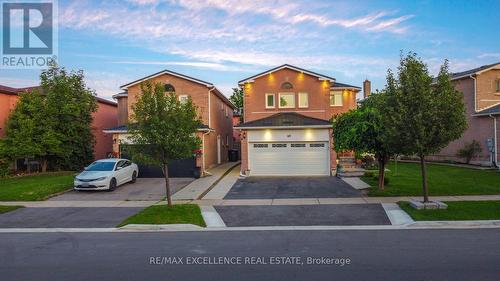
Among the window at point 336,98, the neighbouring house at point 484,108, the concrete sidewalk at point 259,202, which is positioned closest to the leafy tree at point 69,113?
the concrete sidewalk at point 259,202

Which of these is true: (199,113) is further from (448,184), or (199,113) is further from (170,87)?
(448,184)

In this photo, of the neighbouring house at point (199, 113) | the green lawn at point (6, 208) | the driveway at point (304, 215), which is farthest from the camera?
the neighbouring house at point (199, 113)

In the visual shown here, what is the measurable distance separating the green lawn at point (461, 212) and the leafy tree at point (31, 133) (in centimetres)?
2247

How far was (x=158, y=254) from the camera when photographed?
8711mm

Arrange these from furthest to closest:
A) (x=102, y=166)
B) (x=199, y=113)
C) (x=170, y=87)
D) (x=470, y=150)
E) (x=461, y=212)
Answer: (x=470, y=150) → (x=170, y=87) → (x=199, y=113) → (x=102, y=166) → (x=461, y=212)

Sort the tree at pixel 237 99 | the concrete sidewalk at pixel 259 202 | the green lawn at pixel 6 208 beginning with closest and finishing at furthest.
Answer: the green lawn at pixel 6 208 → the concrete sidewalk at pixel 259 202 → the tree at pixel 237 99

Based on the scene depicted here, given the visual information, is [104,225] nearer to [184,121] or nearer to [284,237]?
[184,121]

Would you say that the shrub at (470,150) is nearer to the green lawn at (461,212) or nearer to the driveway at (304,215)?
the green lawn at (461,212)

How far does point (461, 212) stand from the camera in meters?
12.8

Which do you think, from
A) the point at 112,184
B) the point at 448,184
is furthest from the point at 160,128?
the point at 448,184

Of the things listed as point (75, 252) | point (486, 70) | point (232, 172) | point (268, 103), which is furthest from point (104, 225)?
point (486, 70)

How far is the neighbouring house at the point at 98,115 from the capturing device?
2864cm

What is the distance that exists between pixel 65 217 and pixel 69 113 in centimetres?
1580

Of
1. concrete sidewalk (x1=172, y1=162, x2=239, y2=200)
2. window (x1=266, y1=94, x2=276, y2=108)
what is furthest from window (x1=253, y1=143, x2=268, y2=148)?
window (x1=266, y1=94, x2=276, y2=108)
